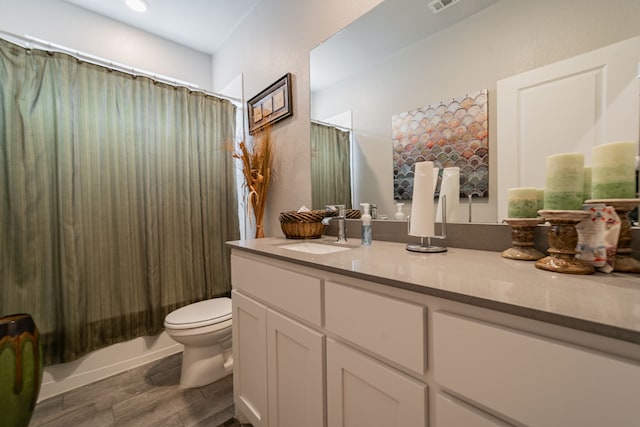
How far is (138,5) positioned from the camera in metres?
1.87

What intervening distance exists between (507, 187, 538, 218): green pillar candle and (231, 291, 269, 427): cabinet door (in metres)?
0.96

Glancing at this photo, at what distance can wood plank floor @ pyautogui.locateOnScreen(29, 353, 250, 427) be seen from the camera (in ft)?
4.37

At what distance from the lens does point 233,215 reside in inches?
88.0

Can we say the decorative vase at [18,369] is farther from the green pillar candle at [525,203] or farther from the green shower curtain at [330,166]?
the green pillar candle at [525,203]

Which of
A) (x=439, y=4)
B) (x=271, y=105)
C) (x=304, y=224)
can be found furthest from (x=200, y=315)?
(x=439, y=4)

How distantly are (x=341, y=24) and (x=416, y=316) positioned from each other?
58.1 inches

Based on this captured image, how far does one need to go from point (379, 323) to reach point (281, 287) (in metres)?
0.44

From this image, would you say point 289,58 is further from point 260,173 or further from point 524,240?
point 524,240

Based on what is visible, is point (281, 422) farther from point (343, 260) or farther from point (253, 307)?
point (343, 260)

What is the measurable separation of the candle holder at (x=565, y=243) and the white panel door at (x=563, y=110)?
0.82ft

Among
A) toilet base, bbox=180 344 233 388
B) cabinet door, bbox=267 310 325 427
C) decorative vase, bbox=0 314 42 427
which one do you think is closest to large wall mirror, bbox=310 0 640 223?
cabinet door, bbox=267 310 325 427

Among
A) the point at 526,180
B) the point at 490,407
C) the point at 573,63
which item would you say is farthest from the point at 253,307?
the point at 573,63

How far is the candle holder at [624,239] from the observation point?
60 centimetres


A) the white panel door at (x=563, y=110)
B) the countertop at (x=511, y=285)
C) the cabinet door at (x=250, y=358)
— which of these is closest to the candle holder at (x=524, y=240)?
the countertop at (x=511, y=285)
